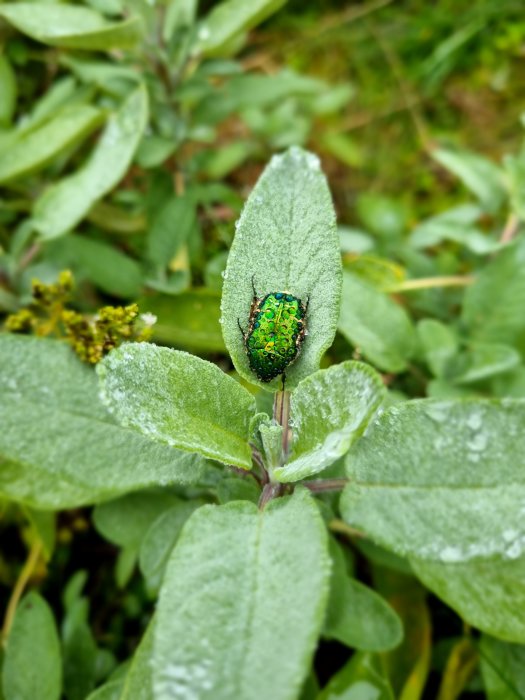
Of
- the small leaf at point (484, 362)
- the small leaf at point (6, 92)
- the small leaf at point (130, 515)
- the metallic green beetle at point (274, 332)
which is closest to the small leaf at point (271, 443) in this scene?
the metallic green beetle at point (274, 332)

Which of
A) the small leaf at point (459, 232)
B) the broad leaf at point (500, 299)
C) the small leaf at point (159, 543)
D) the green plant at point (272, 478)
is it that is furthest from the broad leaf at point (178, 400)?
the small leaf at point (459, 232)

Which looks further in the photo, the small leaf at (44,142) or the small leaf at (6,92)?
the small leaf at (6,92)

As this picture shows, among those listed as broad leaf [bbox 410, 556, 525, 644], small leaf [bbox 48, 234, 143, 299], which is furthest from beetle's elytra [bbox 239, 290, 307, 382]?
small leaf [bbox 48, 234, 143, 299]

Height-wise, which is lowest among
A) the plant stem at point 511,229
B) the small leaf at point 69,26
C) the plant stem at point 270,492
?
the plant stem at point 511,229

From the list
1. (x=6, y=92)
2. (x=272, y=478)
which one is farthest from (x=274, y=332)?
(x=6, y=92)

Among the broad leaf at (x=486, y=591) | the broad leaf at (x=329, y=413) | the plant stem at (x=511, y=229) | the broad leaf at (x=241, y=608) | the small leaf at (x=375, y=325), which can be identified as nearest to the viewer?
the broad leaf at (x=241, y=608)

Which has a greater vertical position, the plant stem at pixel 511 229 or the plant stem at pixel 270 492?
the plant stem at pixel 270 492

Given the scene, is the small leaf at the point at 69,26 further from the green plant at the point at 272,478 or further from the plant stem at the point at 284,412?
the plant stem at the point at 284,412

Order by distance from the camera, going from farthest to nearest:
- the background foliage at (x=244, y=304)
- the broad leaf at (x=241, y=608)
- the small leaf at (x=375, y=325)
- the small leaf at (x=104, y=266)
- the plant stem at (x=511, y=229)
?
the plant stem at (x=511, y=229), the small leaf at (x=104, y=266), the small leaf at (x=375, y=325), the background foliage at (x=244, y=304), the broad leaf at (x=241, y=608)
